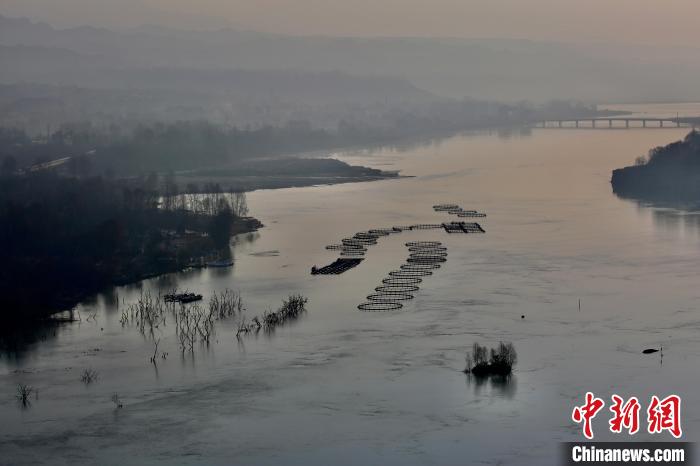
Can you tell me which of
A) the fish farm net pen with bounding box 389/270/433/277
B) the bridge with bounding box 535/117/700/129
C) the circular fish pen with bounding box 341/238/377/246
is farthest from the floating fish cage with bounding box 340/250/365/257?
the bridge with bounding box 535/117/700/129

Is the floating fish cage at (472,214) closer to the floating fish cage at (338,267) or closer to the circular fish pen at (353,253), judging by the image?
the circular fish pen at (353,253)

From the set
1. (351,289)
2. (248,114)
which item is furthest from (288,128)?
(351,289)

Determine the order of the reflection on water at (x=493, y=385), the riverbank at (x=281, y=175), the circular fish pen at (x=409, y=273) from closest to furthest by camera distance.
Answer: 1. the reflection on water at (x=493, y=385)
2. the circular fish pen at (x=409, y=273)
3. the riverbank at (x=281, y=175)

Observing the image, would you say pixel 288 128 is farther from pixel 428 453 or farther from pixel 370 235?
pixel 428 453

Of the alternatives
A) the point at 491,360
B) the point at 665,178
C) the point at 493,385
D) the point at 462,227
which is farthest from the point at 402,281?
the point at 665,178

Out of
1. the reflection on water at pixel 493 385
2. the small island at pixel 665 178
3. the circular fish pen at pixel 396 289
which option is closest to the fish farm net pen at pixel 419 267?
the circular fish pen at pixel 396 289

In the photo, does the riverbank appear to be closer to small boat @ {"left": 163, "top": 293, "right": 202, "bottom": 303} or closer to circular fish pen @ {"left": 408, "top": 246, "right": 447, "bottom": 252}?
circular fish pen @ {"left": 408, "top": 246, "right": 447, "bottom": 252}

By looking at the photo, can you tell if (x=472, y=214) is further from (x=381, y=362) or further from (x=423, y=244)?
(x=381, y=362)
